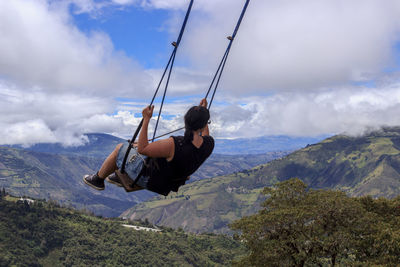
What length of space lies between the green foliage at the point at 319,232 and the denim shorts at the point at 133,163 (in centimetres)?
2200

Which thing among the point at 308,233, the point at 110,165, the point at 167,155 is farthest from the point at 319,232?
the point at 167,155

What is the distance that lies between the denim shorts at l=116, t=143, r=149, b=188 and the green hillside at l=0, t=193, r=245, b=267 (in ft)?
496

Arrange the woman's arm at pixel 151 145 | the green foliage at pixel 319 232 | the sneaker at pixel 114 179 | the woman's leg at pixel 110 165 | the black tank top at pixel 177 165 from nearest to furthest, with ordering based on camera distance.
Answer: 1. the woman's arm at pixel 151 145
2. the black tank top at pixel 177 165
3. the woman's leg at pixel 110 165
4. the sneaker at pixel 114 179
5. the green foliage at pixel 319 232

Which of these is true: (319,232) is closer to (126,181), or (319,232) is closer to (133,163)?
(126,181)

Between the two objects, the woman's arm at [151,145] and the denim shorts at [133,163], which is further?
the denim shorts at [133,163]

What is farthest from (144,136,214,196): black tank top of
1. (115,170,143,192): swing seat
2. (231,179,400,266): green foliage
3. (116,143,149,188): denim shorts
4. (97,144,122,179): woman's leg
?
(231,179,400,266): green foliage

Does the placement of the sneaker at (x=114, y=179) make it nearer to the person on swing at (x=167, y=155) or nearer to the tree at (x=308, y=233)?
the person on swing at (x=167, y=155)

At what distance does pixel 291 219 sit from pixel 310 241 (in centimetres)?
206

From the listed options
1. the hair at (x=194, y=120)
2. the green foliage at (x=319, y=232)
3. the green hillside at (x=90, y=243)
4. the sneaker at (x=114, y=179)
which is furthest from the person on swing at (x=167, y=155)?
the green hillside at (x=90, y=243)

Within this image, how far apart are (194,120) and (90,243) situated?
178 m

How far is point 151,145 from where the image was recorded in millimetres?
6801

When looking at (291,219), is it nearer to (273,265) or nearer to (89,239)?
(273,265)

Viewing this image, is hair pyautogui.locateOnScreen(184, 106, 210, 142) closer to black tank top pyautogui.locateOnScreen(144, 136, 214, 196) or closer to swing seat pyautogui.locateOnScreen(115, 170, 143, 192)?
black tank top pyautogui.locateOnScreen(144, 136, 214, 196)

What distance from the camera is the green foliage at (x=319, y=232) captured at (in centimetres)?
2623
